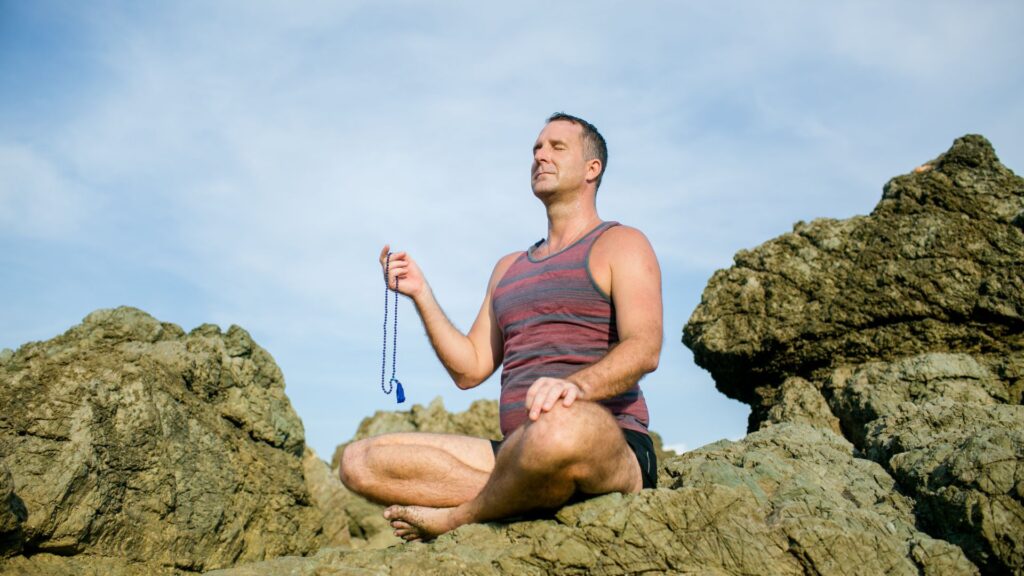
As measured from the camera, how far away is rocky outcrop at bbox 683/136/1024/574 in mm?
6637

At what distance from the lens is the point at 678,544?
4.39 meters

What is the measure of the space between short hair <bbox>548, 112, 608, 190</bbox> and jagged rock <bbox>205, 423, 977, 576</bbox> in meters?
2.16

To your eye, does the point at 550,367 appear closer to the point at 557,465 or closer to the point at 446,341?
the point at 557,465

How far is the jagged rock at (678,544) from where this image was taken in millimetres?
4320

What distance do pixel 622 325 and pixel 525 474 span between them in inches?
39.8

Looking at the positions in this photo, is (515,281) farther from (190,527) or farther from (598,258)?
(190,527)

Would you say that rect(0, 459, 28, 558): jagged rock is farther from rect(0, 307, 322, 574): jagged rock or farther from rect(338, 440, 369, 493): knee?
rect(338, 440, 369, 493): knee

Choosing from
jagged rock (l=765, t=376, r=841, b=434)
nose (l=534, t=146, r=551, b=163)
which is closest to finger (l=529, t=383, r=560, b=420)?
nose (l=534, t=146, r=551, b=163)

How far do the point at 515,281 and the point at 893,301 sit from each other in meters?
3.18

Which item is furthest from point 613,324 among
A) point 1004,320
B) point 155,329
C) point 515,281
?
point 155,329

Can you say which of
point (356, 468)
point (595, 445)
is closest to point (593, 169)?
point (595, 445)

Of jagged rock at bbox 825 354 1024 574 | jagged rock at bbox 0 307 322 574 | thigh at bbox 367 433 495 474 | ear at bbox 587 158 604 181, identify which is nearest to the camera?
jagged rock at bbox 825 354 1024 574

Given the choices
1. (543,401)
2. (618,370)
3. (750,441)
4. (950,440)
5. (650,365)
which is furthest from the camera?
(750,441)

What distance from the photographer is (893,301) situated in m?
7.12
